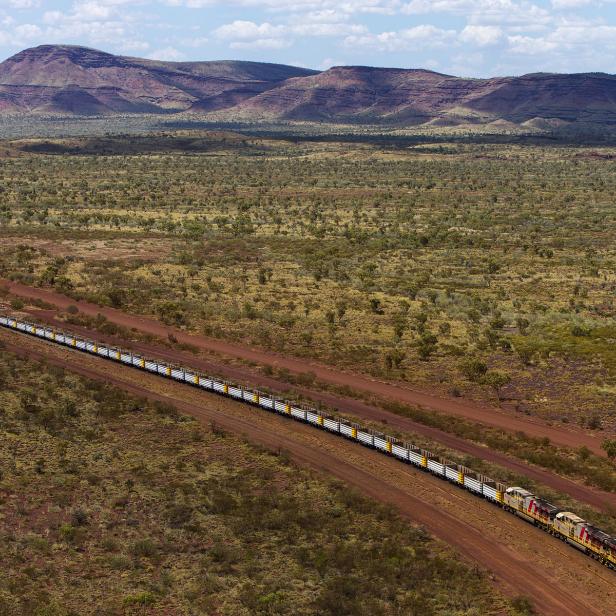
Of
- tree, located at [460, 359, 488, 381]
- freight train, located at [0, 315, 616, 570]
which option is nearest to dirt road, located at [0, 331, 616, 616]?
freight train, located at [0, 315, 616, 570]

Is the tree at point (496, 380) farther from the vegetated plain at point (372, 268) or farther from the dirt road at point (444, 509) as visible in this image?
the dirt road at point (444, 509)

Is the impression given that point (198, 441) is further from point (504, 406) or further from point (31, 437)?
point (504, 406)

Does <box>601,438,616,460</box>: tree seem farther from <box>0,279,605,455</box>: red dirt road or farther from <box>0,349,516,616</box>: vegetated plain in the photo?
<box>0,349,516,616</box>: vegetated plain

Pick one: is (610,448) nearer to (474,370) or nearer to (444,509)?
(444,509)

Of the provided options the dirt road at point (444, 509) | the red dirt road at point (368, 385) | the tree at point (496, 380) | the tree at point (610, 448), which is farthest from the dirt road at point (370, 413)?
the tree at point (496, 380)

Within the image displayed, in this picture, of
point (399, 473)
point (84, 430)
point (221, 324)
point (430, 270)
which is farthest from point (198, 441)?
point (430, 270)
